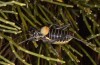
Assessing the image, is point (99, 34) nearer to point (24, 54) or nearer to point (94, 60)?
point (94, 60)

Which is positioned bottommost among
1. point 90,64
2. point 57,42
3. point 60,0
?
point 90,64

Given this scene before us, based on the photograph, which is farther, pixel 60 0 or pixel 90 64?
pixel 90 64

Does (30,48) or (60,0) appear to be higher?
(60,0)

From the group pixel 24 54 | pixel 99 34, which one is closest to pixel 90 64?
pixel 99 34

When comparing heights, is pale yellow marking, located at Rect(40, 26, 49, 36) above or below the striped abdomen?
above
